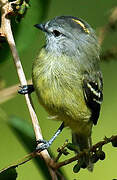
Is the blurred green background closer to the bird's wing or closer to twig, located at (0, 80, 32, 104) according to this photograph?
the bird's wing

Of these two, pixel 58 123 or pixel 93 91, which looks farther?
pixel 58 123

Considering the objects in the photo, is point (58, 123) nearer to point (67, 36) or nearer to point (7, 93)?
point (67, 36)

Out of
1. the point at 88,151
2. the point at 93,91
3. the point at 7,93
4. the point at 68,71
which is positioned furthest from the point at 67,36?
the point at 88,151

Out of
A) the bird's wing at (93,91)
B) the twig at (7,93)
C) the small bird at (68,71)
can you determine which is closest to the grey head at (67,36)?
the small bird at (68,71)

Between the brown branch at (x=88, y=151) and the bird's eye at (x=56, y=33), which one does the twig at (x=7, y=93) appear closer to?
the bird's eye at (x=56, y=33)

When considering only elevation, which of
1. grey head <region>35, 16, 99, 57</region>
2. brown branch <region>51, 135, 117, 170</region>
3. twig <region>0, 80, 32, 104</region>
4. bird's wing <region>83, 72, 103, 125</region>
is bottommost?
brown branch <region>51, 135, 117, 170</region>

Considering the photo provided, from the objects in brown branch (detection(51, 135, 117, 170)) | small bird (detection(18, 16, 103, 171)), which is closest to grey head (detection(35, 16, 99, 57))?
small bird (detection(18, 16, 103, 171))

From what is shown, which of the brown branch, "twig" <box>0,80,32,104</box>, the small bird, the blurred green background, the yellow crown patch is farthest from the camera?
the blurred green background
